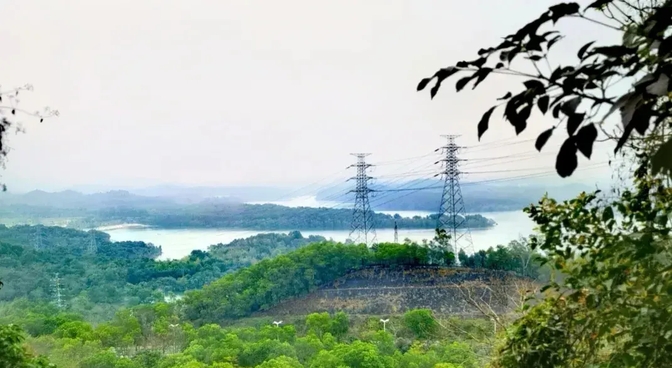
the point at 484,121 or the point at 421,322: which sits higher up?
the point at 484,121

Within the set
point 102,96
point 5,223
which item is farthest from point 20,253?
point 102,96

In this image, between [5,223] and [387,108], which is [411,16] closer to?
[387,108]

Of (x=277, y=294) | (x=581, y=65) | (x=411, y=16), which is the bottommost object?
(x=277, y=294)

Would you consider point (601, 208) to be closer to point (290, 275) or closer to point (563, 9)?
point (563, 9)

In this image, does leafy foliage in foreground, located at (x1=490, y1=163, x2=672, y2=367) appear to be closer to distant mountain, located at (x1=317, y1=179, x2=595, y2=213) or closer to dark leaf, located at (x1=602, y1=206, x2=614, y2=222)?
dark leaf, located at (x1=602, y1=206, x2=614, y2=222)

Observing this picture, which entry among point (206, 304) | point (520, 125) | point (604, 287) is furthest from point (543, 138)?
point (206, 304)

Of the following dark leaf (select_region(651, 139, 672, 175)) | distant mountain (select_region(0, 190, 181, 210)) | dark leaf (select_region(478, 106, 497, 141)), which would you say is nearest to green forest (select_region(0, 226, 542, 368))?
distant mountain (select_region(0, 190, 181, 210))

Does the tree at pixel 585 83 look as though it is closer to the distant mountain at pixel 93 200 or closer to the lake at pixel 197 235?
the lake at pixel 197 235

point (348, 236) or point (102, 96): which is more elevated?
point (102, 96)
